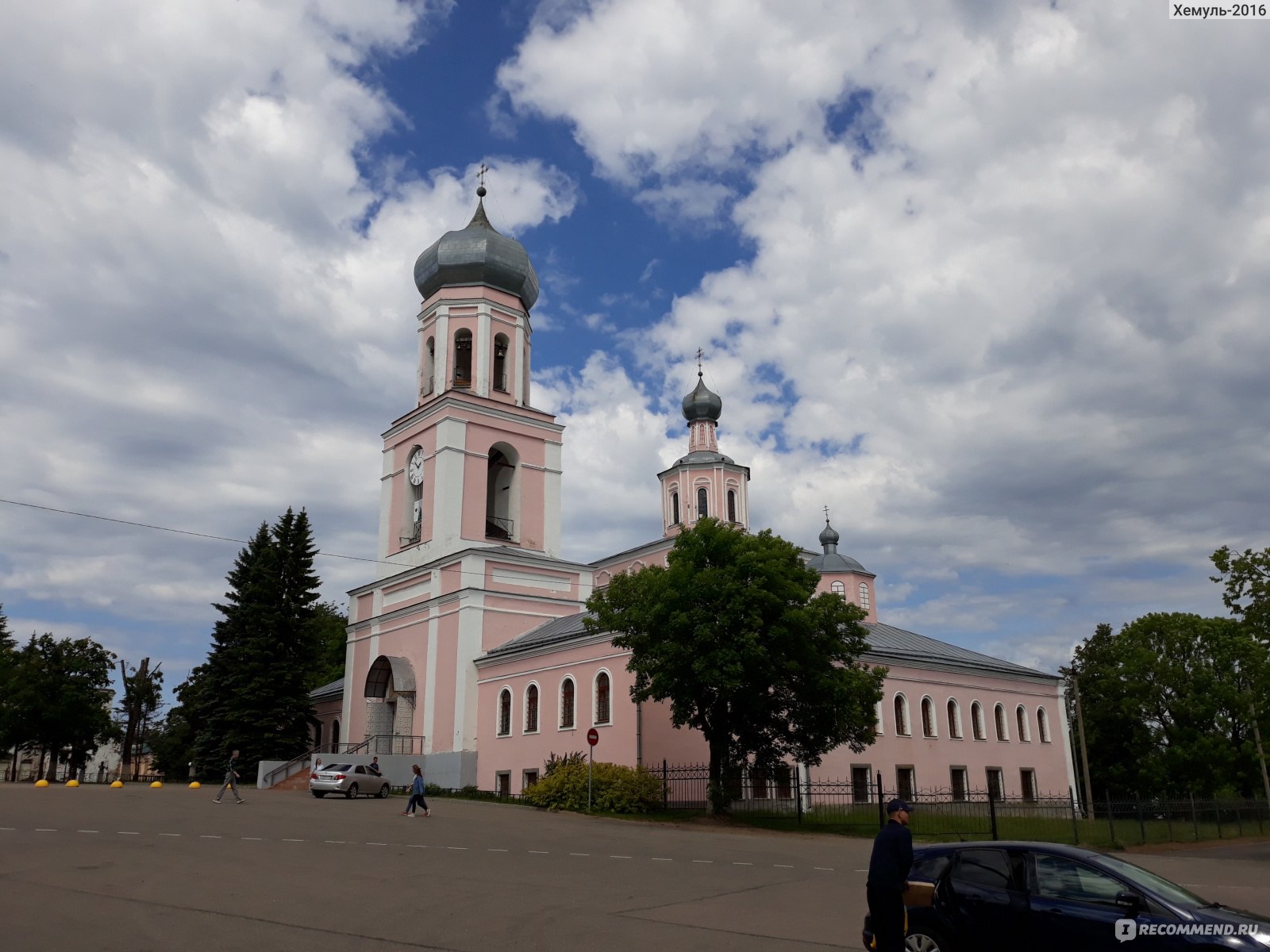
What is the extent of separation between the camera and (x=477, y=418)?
4094cm

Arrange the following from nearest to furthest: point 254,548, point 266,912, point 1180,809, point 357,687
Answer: point 266,912
point 1180,809
point 357,687
point 254,548

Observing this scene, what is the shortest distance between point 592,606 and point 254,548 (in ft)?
75.7

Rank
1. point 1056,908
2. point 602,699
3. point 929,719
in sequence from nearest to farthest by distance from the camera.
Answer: point 1056,908 → point 602,699 → point 929,719

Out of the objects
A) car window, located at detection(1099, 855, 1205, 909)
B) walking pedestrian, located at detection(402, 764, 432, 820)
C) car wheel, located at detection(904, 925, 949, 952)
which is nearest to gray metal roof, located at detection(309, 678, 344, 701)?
walking pedestrian, located at detection(402, 764, 432, 820)

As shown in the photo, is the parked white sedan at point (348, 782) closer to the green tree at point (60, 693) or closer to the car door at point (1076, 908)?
the car door at point (1076, 908)

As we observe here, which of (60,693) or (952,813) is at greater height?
(60,693)

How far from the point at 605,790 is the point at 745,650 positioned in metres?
6.15

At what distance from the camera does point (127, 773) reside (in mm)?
57219

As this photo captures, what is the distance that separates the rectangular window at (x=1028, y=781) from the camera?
41.8 meters

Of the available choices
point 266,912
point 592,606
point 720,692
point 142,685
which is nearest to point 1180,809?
point 720,692

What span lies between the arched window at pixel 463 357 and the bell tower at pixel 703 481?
13880 millimetres

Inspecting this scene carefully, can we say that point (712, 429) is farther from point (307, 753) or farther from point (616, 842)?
point (616, 842)

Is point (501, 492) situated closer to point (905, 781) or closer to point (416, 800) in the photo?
point (905, 781)

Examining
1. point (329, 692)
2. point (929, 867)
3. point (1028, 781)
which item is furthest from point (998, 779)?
point (929, 867)
